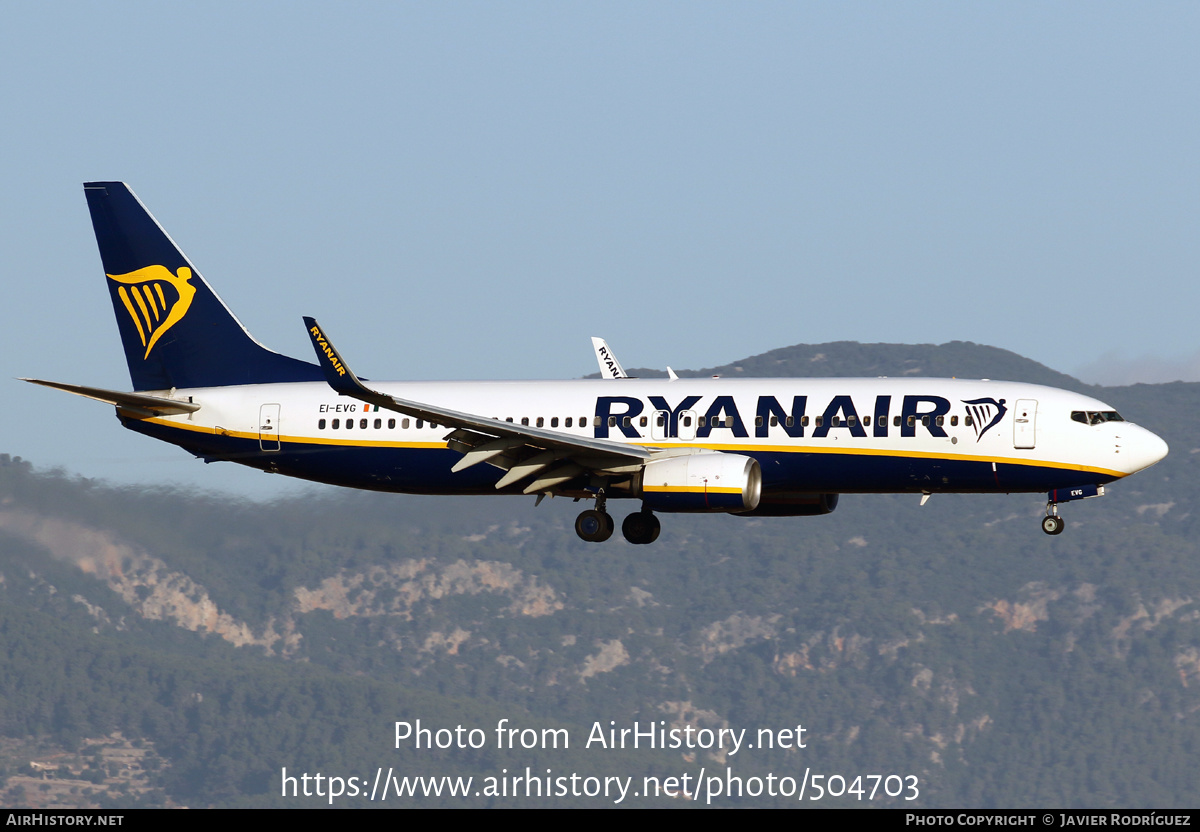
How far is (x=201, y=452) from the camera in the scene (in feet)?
195

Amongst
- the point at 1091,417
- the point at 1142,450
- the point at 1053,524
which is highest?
the point at 1091,417

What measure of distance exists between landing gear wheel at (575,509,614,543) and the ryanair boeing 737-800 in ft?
0.21

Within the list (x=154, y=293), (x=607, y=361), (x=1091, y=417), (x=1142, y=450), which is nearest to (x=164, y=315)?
(x=154, y=293)

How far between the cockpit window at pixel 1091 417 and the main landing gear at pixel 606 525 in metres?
13.3

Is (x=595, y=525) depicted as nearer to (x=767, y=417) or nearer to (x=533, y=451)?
(x=533, y=451)

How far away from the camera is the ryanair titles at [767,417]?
51.1 m

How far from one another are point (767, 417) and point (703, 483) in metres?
3.59

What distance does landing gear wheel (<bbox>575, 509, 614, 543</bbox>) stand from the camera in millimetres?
52938

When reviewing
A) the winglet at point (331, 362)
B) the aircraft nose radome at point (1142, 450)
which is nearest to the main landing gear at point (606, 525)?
the winglet at point (331, 362)

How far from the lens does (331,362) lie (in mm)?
46500

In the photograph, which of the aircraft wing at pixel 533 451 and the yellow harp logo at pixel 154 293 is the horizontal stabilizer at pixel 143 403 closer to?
the yellow harp logo at pixel 154 293
